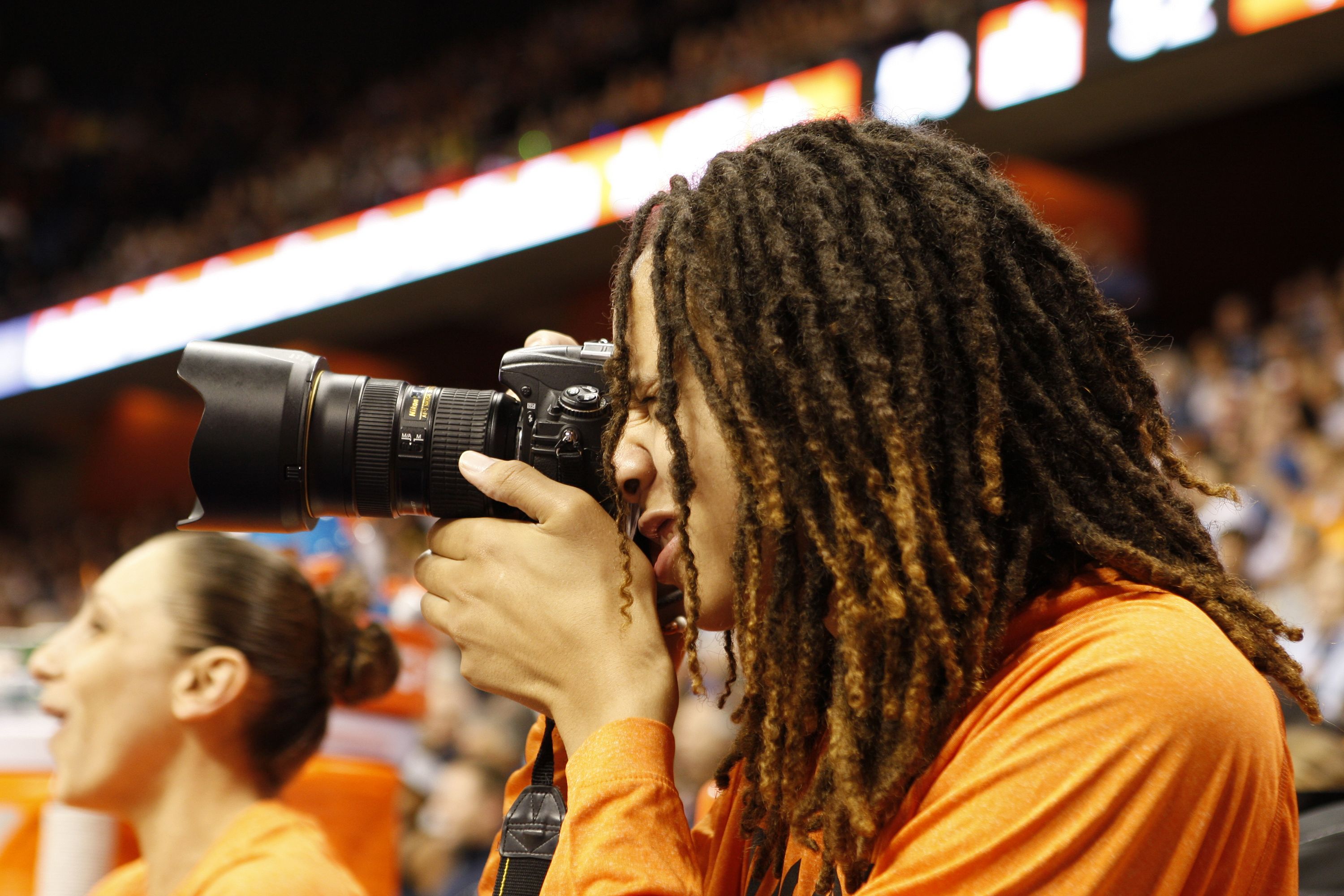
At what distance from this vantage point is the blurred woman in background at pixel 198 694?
136cm

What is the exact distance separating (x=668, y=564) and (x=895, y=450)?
0.23m

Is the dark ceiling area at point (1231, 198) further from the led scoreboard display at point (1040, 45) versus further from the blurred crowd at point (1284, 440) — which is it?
the led scoreboard display at point (1040, 45)

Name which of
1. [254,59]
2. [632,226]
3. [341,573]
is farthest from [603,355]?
→ [254,59]

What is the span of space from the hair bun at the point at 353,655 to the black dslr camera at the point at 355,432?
0.52 meters

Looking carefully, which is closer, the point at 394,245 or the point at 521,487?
the point at 521,487

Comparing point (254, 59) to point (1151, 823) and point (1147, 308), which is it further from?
point (1151, 823)

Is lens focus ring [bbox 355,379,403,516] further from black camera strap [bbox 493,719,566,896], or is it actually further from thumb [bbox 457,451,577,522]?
black camera strap [bbox 493,719,566,896]

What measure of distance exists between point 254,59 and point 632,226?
10368 mm

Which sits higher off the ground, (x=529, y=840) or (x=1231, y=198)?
(x=1231, y=198)

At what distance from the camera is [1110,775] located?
1.91 feet

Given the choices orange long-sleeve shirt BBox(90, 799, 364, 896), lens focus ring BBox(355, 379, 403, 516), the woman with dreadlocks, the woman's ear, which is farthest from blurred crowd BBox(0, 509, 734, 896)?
the woman with dreadlocks

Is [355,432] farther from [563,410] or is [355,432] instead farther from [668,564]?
[668,564]

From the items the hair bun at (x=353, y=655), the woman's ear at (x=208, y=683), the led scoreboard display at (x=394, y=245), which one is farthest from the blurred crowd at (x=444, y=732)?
the led scoreboard display at (x=394, y=245)

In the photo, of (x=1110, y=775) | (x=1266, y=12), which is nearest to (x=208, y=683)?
(x=1110, y=775)
